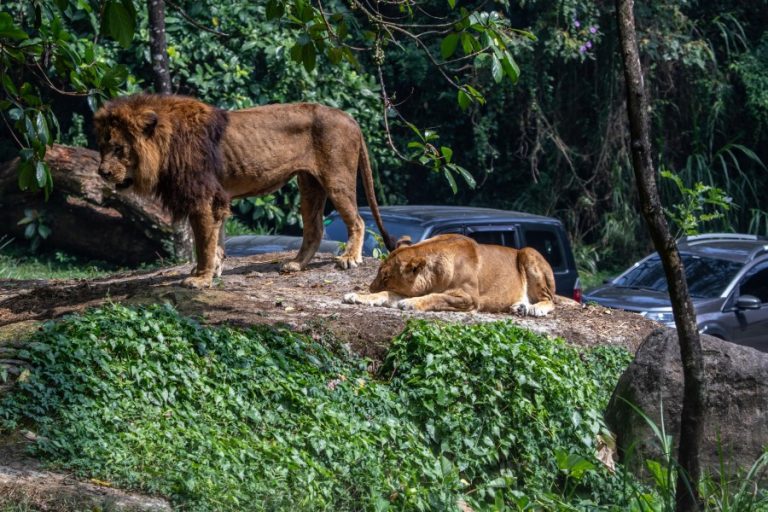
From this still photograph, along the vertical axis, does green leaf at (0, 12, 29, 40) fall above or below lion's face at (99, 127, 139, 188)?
above

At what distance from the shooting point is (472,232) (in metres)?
12.4

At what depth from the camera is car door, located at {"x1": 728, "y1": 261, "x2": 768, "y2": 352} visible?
12797mm

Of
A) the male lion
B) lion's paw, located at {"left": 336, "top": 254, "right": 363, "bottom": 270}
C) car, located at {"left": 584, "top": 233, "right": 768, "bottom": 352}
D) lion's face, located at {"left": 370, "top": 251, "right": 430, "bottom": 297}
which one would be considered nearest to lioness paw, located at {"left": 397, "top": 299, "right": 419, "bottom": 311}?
lion's face, located at {"left": 370, "top": 251, "right": 430, "bottom": 297}

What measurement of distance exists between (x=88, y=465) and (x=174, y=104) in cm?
424

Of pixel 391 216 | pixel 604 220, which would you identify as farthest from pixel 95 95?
pixel 604 220

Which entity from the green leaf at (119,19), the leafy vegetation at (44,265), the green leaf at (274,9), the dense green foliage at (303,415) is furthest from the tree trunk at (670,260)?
the leafy vegetation at (44,265)

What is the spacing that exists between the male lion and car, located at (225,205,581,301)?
165cm

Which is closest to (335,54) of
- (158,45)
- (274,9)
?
(274,9)

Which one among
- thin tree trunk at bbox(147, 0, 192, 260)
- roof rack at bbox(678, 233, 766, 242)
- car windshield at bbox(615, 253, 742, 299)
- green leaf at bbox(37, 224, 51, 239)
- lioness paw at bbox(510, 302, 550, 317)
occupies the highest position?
thin tree trunk at bbox(147, 0, 192, 260)

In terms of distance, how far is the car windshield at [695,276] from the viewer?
13125 mm

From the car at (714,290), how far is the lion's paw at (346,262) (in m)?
3.70

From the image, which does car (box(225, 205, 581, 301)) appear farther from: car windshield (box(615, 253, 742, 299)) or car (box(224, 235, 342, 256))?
car windshield (box(615, 253, 742, 299))

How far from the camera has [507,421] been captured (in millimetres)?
7488

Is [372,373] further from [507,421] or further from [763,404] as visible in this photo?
[763,404]
